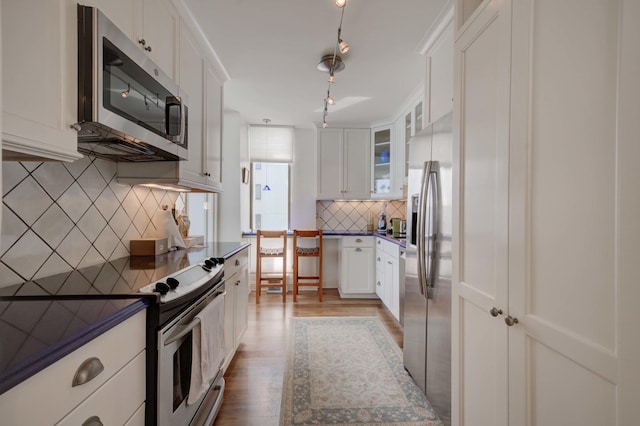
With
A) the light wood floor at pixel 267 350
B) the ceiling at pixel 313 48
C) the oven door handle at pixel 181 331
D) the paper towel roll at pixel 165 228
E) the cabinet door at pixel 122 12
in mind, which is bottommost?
the light wood floor at pixel 267 350

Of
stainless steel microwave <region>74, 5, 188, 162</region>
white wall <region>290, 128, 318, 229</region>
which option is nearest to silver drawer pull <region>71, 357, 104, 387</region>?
stainless steel microwave <region>74, 5, 188, 162</region>

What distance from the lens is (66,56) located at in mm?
921

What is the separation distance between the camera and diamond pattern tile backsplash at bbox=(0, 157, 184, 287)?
3.54 ft

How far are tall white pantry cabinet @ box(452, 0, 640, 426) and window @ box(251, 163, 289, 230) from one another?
3.48 m

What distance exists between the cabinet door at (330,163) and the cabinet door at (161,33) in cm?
255

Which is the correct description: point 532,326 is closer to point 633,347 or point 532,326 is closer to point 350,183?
point 633,347

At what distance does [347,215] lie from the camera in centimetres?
443

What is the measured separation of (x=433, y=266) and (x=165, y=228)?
1844 mm

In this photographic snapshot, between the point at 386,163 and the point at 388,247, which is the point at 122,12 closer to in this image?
the point at 388,247

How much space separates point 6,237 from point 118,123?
591 millimetres

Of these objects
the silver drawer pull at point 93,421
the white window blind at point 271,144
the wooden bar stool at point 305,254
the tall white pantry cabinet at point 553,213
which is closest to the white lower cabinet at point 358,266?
the wooden bar stool at point 305,254

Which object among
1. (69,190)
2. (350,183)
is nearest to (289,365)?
(69,190)

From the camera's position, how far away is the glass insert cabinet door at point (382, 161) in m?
3.89

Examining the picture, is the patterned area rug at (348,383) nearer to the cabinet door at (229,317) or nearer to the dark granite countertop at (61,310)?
the cabinet door at (229,317)
